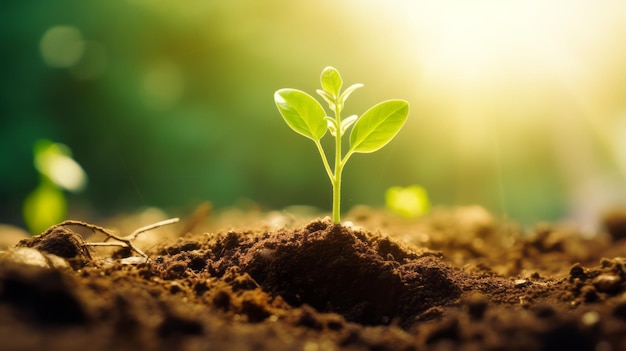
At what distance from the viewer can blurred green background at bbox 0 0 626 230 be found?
4.60 metres

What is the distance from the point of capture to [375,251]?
144 cm

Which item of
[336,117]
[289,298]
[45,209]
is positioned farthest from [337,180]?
[45,209]

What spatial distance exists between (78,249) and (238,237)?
0.41 m

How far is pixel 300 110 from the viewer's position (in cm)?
146

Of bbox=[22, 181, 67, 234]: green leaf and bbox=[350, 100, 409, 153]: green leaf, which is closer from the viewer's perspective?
bbox=[350, 100, 409, 153]: green leaf

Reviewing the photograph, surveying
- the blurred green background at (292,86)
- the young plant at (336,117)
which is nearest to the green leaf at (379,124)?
the young plant at (336,117)

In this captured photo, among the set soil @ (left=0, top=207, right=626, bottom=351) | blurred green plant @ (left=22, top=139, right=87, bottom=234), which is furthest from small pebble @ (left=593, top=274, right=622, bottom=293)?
blurred green plant @ (left=22, top=139, right=87, bottom=234)

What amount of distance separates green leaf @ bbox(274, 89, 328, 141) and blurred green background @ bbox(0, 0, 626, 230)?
3.12 metres

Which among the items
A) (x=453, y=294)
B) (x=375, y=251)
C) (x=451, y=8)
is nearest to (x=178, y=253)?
(x=375, y=251)

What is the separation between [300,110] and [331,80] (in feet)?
0.36

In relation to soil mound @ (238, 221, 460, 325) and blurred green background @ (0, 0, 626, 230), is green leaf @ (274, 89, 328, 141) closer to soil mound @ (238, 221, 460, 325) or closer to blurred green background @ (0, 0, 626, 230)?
soil mound @ (238, 221, 460, 325)

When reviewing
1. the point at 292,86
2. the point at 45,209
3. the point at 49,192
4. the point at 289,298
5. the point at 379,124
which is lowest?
the point at 289,298

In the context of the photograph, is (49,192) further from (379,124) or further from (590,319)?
(590,319)

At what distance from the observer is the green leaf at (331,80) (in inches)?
56.6
